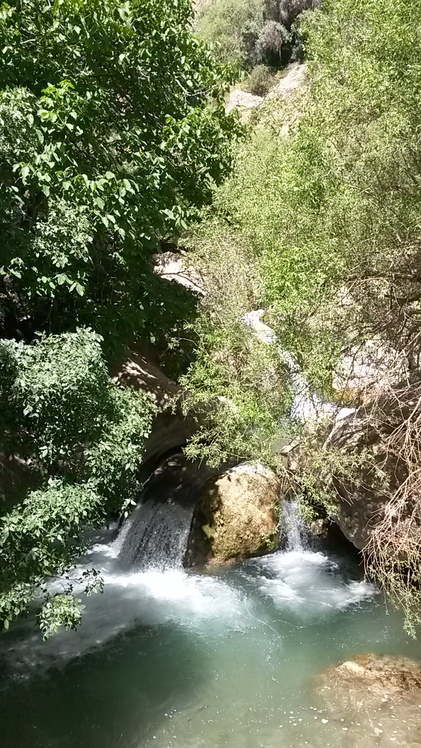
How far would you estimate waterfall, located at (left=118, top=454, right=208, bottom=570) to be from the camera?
35.3 ft

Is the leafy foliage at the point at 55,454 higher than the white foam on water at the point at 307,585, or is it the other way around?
the leafy foliage at the point at 55,454

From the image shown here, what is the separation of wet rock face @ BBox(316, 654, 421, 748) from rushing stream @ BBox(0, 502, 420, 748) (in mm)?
85

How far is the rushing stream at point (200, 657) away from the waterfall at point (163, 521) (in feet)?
0.93

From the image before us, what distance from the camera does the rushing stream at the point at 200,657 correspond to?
6.59 metres

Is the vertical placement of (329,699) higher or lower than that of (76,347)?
lower

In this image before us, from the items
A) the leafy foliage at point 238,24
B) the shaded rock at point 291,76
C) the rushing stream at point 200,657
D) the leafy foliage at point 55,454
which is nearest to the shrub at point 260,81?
the shaded rock at point 291,76

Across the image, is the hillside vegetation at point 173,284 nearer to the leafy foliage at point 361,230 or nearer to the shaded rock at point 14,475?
the leafy foliage at point 361,230

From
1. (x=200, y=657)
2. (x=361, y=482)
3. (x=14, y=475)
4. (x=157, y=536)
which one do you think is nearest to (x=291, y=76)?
(x=361, y=482)

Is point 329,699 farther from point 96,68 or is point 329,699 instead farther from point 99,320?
point 96,68

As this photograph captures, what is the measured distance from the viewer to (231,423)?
979cm

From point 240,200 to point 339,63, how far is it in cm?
365

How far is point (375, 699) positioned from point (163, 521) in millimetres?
5439

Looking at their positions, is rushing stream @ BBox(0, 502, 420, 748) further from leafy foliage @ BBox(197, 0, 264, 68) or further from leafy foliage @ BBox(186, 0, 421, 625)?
leafy foliage @ BBox(197, 0, 264, 68)

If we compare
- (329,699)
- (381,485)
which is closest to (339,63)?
(381,485)
